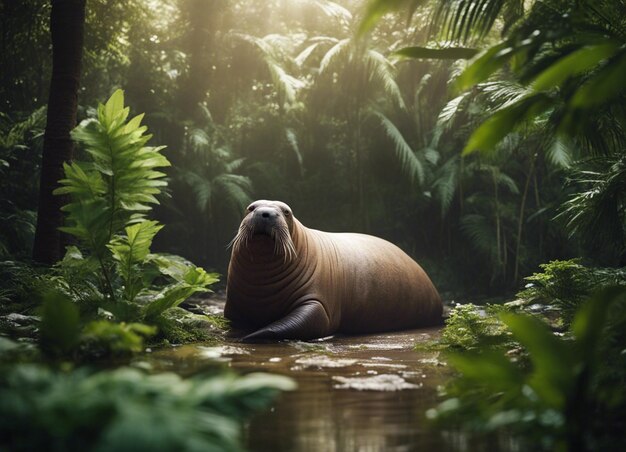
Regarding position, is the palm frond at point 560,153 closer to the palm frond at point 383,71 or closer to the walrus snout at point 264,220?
the palm frond at point 383,71

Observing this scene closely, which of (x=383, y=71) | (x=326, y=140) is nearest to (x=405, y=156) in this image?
(x=383, y=71)

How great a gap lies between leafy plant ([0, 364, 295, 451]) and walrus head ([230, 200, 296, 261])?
4.14 m

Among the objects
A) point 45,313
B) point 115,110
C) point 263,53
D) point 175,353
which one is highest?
point 263,53

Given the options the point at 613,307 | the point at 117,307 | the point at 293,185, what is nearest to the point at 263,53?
the point at 293,185

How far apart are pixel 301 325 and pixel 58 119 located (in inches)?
124

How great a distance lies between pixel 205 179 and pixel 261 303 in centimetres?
939

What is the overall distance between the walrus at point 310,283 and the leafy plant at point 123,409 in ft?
12.0

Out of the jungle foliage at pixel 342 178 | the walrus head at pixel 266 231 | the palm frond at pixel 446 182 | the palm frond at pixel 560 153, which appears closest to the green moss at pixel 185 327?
the jungle foliage at pixel 342 178

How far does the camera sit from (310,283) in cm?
642

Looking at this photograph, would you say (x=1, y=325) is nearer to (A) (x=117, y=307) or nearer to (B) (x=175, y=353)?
(A) (x=117, y=307)

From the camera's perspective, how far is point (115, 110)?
486 cm

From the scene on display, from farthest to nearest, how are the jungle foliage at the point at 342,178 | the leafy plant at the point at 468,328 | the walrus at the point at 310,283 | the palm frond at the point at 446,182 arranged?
the palm frond at the point at 446,182 → the walrus at the point at 310,283 → the leafy plant at the point at 468,328 → the jungle foliage at the point at 342,178

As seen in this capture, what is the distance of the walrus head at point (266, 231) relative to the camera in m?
5.88

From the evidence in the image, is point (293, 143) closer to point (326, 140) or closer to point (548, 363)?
point (326, 140)
